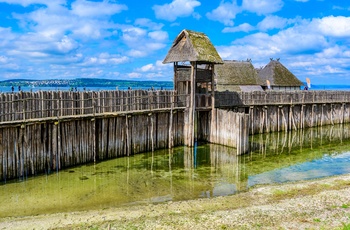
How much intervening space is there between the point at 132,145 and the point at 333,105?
87.2ft

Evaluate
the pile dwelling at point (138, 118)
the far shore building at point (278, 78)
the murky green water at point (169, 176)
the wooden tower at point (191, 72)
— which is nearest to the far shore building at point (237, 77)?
the far shore building at point (278, 78)

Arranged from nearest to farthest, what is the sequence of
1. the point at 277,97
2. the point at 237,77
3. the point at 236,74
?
the point at 277,97, the point at 237,77, the point at 236,74

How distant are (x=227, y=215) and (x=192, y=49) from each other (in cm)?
1452

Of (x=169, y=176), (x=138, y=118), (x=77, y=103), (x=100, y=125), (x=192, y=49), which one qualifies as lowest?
(x=169, y=176)

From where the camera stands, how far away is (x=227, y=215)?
37.6 feet

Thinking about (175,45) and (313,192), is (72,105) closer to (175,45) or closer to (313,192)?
(175,45)

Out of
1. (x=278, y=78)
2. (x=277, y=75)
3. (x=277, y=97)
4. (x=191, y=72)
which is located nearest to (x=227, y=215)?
(x=191, y=72)

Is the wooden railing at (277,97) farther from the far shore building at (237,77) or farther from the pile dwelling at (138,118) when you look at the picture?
the far shore building at (237,77)

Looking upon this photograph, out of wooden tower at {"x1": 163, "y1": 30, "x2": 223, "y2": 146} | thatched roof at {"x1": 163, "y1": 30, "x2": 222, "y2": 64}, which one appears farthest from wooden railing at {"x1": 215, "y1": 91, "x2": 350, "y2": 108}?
thatched roof at {"x1": 163, "y1": 30, "x2": 222, "y2": 64}

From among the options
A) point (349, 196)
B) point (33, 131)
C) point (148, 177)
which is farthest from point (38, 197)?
point (349, 196)

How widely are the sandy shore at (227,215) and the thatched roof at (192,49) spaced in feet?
39.3

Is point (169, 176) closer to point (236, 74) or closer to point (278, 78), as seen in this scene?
point (236, 74)

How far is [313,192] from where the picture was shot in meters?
14.2

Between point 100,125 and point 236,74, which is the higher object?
point 236,74
